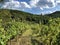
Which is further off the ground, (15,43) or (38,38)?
(38,38)

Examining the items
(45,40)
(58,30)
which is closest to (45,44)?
(45,40)

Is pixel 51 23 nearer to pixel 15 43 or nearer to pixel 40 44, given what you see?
pixel 40 44

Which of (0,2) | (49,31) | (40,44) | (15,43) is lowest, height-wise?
(15,43)

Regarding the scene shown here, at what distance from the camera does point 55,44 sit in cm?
1373

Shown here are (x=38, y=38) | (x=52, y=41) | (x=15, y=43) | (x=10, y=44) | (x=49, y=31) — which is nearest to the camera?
(x=52, y=41)

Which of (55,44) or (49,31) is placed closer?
(55,44)

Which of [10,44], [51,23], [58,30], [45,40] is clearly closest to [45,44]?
[45,40]

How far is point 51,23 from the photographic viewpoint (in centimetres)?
1775

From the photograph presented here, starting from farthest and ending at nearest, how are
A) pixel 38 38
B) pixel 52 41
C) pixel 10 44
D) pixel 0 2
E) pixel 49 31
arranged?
pixel 10 44 < pixel 38 38 < pixel 49 31 < pixel 52 41 < pixel 0 2

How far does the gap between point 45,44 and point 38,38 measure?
1.79 m

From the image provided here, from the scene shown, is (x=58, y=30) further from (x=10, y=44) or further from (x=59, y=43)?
(x=10, y=44)

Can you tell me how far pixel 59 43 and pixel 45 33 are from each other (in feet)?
8.87

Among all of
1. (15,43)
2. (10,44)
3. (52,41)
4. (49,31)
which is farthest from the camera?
(15,43)

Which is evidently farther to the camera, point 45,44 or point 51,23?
point 51,23
